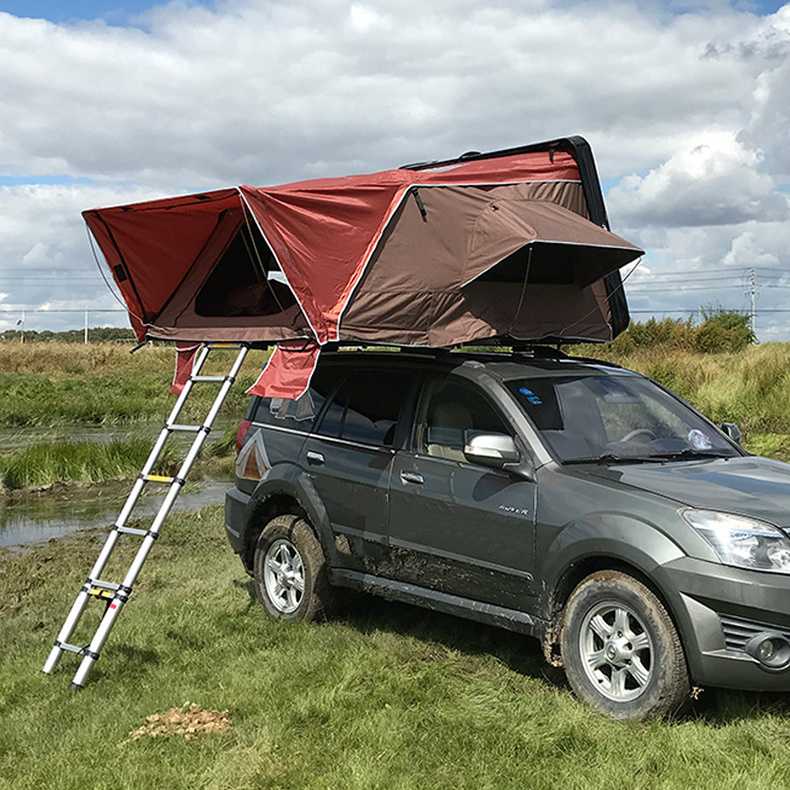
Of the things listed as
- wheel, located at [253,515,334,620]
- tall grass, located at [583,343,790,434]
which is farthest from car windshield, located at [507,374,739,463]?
tall grass, located at [583,343,790,434]

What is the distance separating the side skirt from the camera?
6.09 meters

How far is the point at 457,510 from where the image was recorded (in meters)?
6.47

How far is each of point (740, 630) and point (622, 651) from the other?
627 millimetres

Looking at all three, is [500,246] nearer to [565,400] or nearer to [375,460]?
[565,400]

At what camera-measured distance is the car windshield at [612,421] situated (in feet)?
20.9

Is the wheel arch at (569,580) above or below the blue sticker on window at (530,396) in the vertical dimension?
below

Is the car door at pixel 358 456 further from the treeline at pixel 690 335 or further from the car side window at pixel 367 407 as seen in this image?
the treeline at pixel 690 335

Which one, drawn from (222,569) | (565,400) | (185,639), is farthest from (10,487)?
(565,400)

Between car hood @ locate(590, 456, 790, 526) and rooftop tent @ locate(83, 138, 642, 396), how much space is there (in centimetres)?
160

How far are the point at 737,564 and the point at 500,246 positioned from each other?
260cm

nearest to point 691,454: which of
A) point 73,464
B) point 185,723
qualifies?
point 185,723

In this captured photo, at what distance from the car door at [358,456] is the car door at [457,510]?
165mm

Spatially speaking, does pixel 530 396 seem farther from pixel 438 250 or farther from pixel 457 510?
pixel 438 250

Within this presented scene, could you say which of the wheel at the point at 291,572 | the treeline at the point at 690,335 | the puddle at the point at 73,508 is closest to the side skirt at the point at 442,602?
the wheel at the point at 291,572
